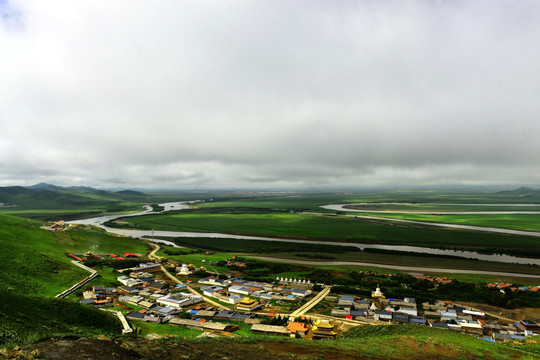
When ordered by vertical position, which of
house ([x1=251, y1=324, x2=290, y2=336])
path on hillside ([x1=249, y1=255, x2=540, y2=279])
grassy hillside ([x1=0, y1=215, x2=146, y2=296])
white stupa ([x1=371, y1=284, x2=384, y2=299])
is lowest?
path on hillside ([x1=249, y1=255, x2=540, y2=279])

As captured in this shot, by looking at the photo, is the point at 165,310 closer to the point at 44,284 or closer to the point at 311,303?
the point at 44,284

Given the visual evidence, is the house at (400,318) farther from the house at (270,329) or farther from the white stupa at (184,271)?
the white stupa at (184,271)

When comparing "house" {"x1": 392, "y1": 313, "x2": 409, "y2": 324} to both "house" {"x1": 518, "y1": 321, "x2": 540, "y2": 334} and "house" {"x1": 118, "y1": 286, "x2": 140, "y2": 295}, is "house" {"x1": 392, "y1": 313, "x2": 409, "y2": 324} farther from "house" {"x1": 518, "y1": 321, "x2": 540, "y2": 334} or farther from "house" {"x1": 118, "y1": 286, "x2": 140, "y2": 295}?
"house" {"x1": 118, "y1": 286, "x2": 140, "y2": 295}

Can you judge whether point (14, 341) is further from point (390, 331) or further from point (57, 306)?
point (390, 331)

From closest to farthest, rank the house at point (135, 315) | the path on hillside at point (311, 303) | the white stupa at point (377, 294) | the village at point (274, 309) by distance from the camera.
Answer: the village at point (274, 309)
the house at point (135, 315)
the path on hillside at point (311, 303)
the white stupa at point (377, 294)

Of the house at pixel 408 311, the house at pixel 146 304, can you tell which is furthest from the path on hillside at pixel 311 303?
the house at pixel 146 304

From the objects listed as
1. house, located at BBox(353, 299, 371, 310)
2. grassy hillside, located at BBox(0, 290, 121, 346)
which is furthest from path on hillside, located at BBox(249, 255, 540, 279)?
grassy hillside, located at BBox(0, 290, 121, 346)

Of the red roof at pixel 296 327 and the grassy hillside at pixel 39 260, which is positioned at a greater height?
the grassy hillside at pixel 39 260

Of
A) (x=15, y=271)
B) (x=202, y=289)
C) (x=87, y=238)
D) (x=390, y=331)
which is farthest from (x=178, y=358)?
(x=87, y=238)
